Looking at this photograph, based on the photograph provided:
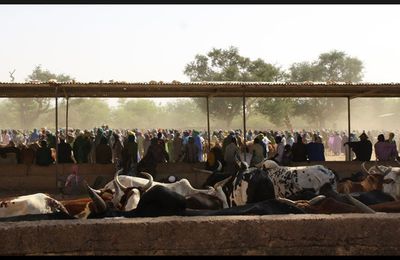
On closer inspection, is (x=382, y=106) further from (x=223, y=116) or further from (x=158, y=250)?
(x=158, y=250)

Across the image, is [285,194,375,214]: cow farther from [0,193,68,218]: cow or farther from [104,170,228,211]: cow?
[0,193,68,218]: cow

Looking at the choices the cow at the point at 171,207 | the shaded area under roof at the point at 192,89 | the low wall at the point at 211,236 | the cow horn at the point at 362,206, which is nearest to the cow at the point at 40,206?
the cow at the point at 171,207

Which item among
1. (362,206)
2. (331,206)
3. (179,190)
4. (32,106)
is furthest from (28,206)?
(32,106)

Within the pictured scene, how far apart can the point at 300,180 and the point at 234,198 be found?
51.8 inches

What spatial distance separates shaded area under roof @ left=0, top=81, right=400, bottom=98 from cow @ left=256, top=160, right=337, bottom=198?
4.24m

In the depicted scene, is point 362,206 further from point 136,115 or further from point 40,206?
point 136,115

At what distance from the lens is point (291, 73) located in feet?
196

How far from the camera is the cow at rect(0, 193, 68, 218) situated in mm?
7930

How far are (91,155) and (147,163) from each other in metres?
3.17

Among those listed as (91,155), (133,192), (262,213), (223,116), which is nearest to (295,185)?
(133,192)

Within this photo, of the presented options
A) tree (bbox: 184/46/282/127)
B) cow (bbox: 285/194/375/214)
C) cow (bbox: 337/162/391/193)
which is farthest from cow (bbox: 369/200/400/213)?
tree (bbox: 184/46/282/127)

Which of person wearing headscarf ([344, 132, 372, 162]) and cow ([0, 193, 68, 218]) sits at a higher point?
person wearing headscarf ([344, 132, 372, 162])

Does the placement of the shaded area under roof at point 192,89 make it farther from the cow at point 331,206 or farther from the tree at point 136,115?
the tree at point 136,115

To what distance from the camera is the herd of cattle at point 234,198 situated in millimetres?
5980
